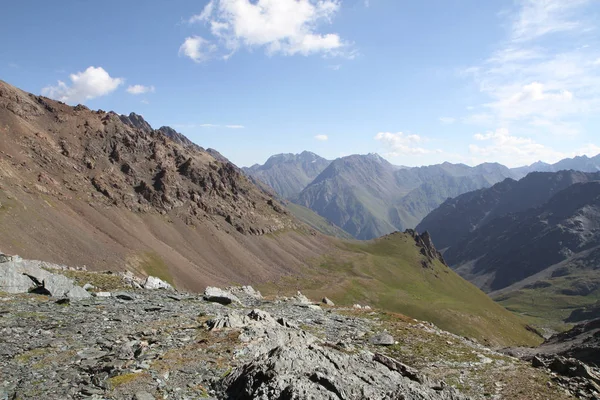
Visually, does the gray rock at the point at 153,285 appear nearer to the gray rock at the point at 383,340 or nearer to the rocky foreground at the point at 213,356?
the rocky foreground at the point at 213,356

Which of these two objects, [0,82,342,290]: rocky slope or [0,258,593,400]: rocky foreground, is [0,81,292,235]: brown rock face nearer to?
[0,82,342,290]: rocky slope

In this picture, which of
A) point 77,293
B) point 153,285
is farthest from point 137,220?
point 77,293

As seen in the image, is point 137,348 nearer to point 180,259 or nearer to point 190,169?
point 180,259

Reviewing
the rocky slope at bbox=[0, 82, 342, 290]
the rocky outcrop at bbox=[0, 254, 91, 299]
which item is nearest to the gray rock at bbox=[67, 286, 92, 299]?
the rocky outcrop at bbox=[0, 254, 91, 299]

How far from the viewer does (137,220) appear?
138 m

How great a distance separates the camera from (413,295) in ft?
593

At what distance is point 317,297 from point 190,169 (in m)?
99.6

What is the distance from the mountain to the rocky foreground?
71074 mm

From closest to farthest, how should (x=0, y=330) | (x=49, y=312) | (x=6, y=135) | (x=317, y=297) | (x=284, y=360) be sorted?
(x=284, y=360)
(x=0, y=330)
(x=49, y=312)
(x=6, y=135)
(x=317, y=297)

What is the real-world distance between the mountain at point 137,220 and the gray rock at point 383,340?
7883 centimetres

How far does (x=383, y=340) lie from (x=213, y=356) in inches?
531

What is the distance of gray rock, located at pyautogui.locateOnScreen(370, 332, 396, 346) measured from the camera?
25.5 meters

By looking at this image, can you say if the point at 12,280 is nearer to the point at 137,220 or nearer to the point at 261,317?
the point at 261,317

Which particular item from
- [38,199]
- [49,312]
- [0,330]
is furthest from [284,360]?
[38,199]
